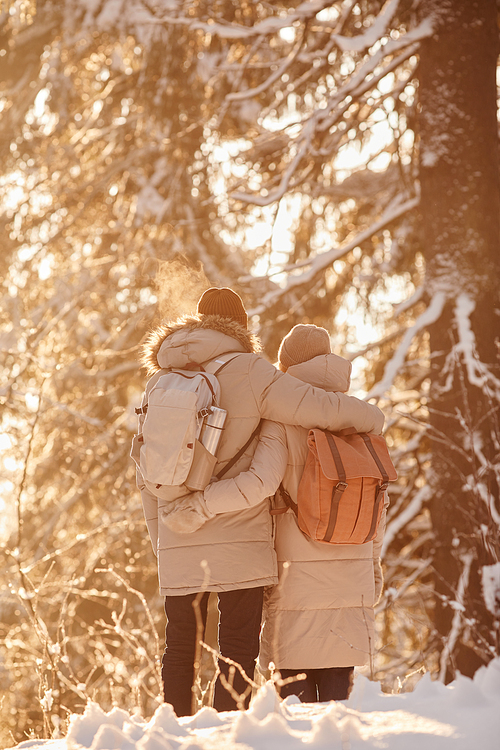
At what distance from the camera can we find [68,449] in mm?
6281

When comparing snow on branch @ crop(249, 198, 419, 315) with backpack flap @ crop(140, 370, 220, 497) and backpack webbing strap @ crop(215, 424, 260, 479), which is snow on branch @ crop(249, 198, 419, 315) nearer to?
backpack webbing strap @ crop(215, 424, 260, 479)

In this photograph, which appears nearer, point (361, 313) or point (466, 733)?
point (466, 733)

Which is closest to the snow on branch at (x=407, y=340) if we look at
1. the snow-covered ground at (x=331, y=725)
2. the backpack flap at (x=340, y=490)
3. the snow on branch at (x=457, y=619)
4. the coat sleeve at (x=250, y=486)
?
the snow on branch at (x=457, y=619)

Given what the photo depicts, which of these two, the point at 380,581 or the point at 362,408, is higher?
the point at 362,408

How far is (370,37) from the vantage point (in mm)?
4613

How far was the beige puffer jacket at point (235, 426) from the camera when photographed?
262 centimetres

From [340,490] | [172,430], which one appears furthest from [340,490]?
[172,430]

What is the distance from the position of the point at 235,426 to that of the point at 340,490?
45 cm

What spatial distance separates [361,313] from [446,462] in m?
2.15

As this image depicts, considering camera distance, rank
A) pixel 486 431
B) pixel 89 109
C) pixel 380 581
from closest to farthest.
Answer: pixel 380 581
pixel 486 431
pixel 89 109

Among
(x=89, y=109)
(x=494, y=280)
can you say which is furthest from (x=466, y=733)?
(x=89, y=109)

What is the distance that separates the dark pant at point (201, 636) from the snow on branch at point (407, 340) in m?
2.17

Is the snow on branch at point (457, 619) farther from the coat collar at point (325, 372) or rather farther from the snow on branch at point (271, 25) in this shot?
the snow on branch at point (271, 25)

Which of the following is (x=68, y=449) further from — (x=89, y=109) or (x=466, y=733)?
(x=466, y=733)
